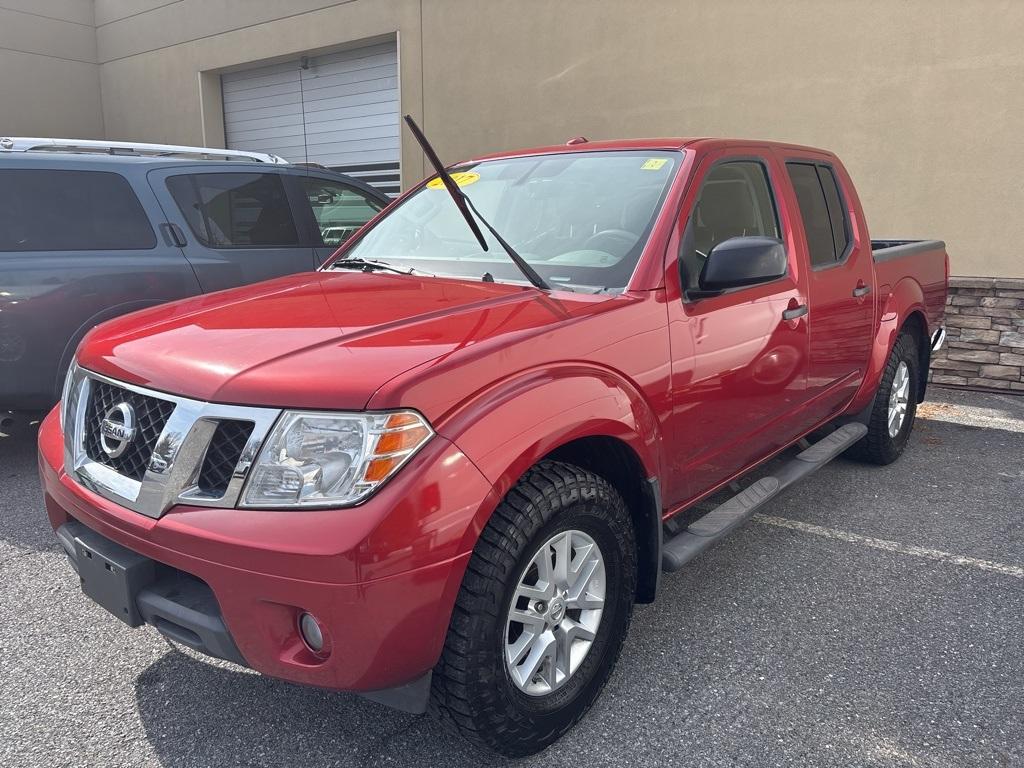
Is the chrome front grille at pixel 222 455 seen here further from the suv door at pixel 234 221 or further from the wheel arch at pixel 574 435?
the suv door at pixel 234 221

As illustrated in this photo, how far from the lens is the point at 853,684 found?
8.56 ft

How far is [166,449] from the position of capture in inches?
77.4

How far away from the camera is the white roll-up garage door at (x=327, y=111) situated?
1057 centimetres

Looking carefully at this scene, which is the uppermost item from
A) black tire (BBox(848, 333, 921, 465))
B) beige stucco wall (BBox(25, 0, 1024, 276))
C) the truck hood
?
beige stucco wall (BBox(25, 0, 1024, 276))

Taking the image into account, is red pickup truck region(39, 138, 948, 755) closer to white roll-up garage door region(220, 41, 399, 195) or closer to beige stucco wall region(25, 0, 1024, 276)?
beige stucco wall region(25, 0, 1024, 276)

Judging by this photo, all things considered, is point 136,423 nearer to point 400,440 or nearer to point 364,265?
point 400,440

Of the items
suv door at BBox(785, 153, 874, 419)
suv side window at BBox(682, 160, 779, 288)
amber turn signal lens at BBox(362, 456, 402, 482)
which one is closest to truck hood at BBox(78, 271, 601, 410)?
amber turn signal lens at BBox(362, 456, 402, 482)

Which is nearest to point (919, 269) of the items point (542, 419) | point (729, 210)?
point (729, 210)

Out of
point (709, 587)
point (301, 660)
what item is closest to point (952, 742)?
point (709, 587)

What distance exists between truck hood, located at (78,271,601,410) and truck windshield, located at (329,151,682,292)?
0.18 meters

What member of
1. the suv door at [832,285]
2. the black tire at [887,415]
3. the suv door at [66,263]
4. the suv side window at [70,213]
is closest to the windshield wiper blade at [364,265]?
the suv door at [832,285]

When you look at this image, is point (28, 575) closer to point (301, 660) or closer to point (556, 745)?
point (301, 660)

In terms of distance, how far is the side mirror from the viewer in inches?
105

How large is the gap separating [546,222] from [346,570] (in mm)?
1740
